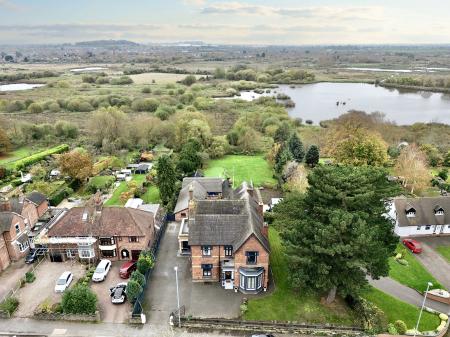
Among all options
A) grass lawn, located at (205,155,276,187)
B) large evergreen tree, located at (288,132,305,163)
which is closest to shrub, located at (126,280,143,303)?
grass lawn, located at (205,155,276,187)

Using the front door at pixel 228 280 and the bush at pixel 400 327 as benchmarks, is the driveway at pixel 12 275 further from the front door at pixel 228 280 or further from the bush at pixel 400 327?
the bush at pixel 400 327

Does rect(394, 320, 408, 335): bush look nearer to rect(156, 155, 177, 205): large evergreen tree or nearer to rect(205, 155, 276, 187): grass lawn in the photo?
rect(156, 155, 177, 205): large evergreen tree

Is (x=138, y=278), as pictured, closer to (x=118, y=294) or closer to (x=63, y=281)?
(x=118, y=294)

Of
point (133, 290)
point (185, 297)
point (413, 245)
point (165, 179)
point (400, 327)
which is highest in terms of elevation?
point (165, 179)

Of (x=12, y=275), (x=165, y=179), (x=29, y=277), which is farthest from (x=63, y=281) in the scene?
(x=165, y=179)

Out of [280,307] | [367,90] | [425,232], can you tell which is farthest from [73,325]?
[367,90]

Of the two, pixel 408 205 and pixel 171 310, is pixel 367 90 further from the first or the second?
pixel 171 310

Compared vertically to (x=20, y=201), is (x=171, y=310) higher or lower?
lower

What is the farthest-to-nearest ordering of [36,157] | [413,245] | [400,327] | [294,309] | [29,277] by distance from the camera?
1. [36,157]
2. [413,245]
3. [29,277]
4. [294,309]
5. [400,327]
